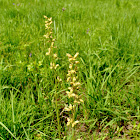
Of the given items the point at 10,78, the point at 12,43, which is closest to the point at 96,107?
the point at 10,78

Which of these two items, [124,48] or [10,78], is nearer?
[10,78]

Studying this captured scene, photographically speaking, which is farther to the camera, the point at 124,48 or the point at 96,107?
the point at 124,48

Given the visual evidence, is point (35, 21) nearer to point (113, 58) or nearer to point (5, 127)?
point (113, 58)

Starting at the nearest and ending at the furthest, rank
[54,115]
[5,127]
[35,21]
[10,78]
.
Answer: [5,127] < [54,115] < [10,78] < [35,21]

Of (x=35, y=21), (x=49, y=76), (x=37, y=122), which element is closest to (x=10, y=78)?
(x=49, y=76)

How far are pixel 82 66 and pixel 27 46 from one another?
106cm

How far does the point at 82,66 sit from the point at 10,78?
36.2 inches

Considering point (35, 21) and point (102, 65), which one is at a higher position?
point (35, 21)

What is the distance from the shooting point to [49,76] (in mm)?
2031

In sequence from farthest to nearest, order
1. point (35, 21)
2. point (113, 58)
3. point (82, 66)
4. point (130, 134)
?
point (35, 21), point (113, 58), point (82, 66), point (130, 134)

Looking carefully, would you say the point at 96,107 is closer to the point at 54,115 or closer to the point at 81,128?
the point at 81,128

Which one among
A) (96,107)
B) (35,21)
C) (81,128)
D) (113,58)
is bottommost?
(81,128)

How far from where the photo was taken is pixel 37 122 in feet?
4.91

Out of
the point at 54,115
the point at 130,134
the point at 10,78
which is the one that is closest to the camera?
the point at 130,134
